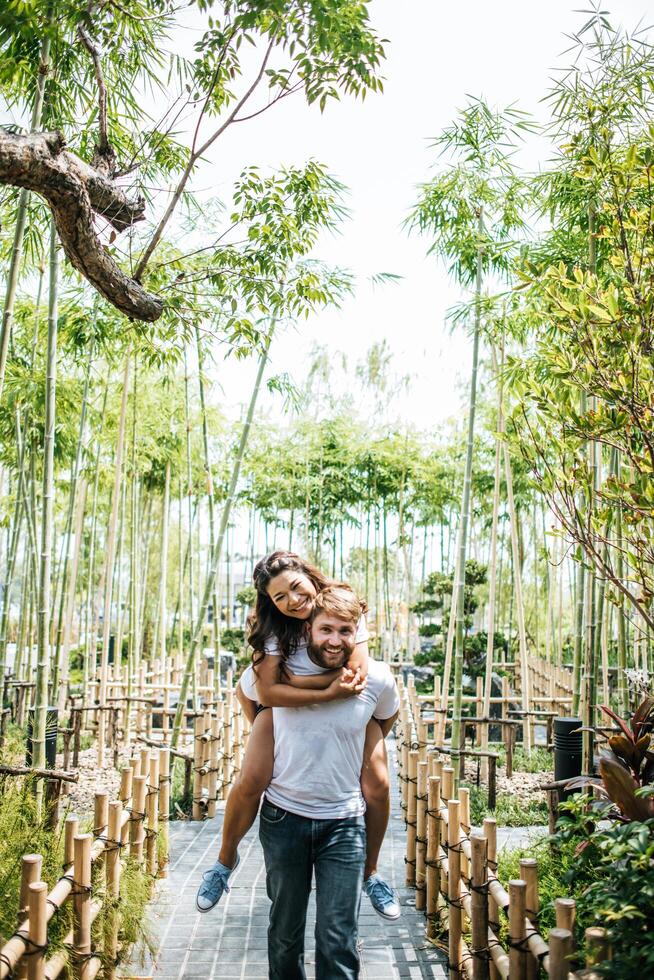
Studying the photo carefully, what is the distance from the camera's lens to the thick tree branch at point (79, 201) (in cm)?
233

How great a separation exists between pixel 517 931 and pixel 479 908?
0.37 metres

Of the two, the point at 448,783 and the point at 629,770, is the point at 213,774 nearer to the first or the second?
the point at 448,783

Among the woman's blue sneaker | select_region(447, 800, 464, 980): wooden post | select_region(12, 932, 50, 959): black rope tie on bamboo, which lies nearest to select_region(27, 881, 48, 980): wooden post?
select_region(12, 932, 50, 959): black rope tie on bamboo

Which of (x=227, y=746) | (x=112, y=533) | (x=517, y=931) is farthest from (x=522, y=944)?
(x=112, y=533)

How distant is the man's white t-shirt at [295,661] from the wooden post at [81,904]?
677 millimetres

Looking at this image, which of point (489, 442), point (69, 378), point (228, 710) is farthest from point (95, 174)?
point (489, 442)

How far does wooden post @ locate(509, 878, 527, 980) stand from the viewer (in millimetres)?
2021

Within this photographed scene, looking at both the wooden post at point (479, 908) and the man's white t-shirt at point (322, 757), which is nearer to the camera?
the man's white t-shirt at point (322, 757)

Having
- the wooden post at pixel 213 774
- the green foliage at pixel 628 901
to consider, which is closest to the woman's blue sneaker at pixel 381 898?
the green foliage at pixel 628 901

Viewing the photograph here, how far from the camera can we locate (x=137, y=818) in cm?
314

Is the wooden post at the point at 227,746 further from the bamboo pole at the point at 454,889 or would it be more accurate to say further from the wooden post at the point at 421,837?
the bamboo pole at the point at 454,889

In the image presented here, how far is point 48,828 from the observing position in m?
3.19

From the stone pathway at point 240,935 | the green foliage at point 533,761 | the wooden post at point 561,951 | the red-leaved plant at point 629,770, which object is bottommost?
the green foliage at point 533,761

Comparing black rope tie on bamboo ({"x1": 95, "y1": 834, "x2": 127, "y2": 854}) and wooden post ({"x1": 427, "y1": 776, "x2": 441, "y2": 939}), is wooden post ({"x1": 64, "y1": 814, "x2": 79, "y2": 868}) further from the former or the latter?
wooden post ({"x1": 427, "y1": 776, "x2": 441, "y2": 939})
